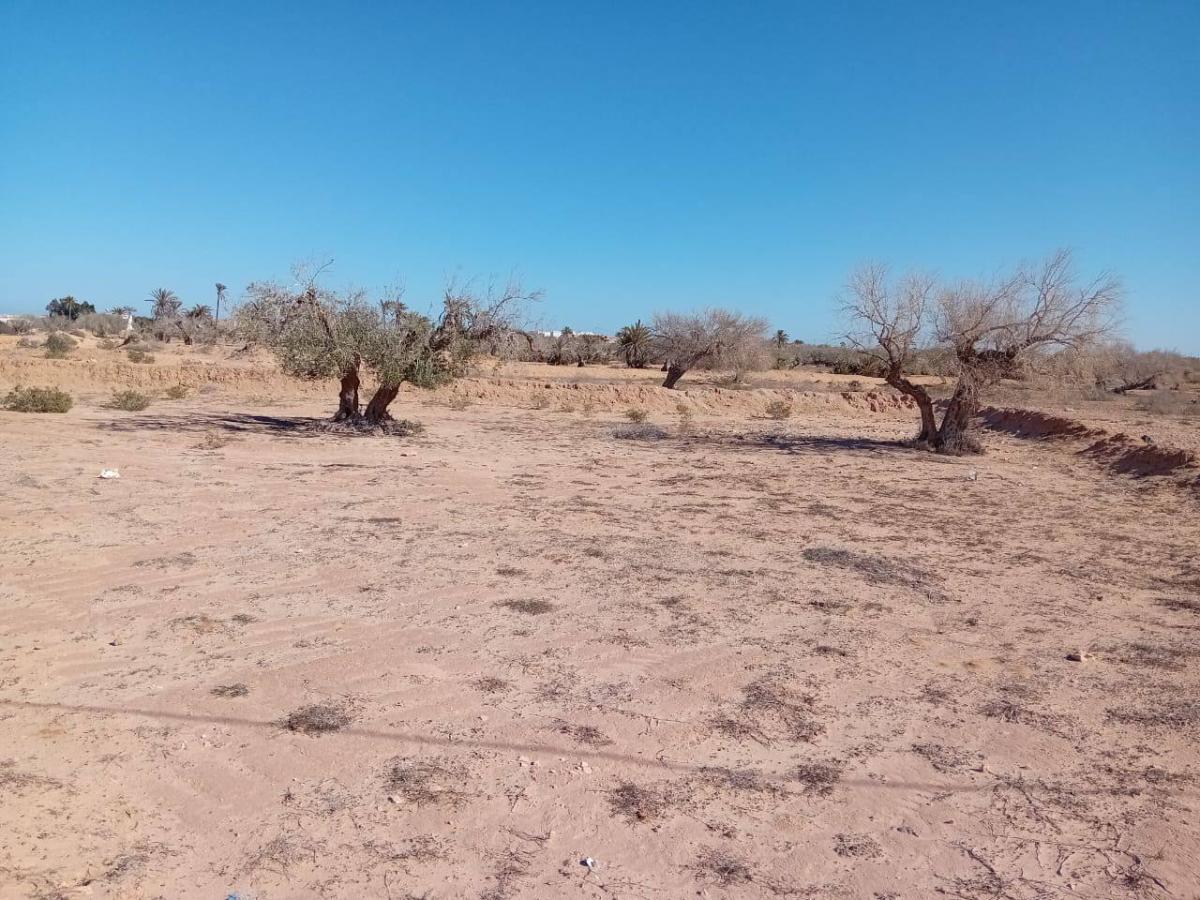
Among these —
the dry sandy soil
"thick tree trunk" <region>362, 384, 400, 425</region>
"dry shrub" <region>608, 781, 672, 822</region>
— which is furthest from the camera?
"thick tree trunk" <region>362, 384, 400, 425</region>

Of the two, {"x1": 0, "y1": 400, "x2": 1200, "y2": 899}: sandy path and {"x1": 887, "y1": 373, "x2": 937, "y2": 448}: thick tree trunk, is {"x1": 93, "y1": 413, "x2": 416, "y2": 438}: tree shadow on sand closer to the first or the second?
{"x1": 0, "y1": 400, "x2": 1200, "y2": 899}: sandy path

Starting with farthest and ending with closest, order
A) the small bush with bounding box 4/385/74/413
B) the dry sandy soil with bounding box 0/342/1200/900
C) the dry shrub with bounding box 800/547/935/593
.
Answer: the small bush with bounding box 4/385/74/413, the dry shrub with bounding box 800/547/935/593, the dry sandy soil with bounding box 0/342/1200/900

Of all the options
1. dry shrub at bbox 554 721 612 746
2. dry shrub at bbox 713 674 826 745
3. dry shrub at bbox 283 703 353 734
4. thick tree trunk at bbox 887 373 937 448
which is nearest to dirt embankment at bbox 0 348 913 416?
thick tree trunk at bbox 887 373 937 448

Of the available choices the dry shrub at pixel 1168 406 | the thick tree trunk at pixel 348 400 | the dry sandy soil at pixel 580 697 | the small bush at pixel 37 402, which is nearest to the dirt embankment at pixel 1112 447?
the dry sandy soil at pixel 580 697

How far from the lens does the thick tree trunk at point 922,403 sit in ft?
66.0

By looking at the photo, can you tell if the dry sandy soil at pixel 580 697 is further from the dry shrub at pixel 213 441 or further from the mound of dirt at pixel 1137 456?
the mound of dirt at pixel 1137 456

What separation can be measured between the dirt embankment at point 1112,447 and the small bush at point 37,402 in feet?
77.2

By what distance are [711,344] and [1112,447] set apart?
2322cm

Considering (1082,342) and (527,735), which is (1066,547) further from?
(1082,342)

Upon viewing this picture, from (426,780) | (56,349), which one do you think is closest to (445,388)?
(56,349)

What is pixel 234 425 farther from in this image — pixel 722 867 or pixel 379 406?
pixel 722 867

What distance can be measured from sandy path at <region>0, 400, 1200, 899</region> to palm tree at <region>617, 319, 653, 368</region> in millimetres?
41181

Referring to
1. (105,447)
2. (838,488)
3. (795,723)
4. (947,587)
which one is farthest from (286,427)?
(795,723)

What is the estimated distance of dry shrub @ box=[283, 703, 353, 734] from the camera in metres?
4.86
